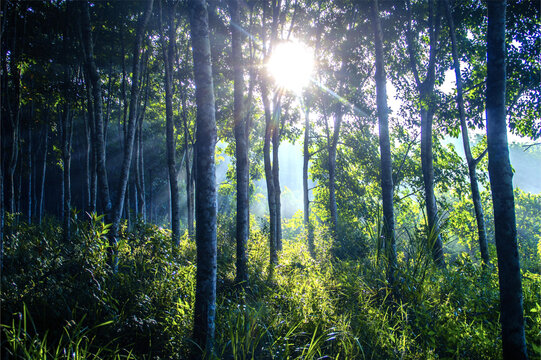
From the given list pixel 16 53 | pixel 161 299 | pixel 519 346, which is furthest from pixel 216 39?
pixel 519 346

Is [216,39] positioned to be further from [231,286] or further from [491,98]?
[491,98]

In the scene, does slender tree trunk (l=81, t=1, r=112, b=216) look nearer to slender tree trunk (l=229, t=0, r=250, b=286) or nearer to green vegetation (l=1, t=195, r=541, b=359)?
green vegetation (l=1, t=195, r=541, b=359)

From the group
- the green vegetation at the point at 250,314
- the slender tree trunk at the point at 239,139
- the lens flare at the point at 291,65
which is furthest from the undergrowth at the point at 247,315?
the lens flare at the point at 291,65

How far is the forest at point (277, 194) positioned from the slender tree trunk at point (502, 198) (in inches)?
0.6

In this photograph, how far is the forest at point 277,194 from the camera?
3422mm

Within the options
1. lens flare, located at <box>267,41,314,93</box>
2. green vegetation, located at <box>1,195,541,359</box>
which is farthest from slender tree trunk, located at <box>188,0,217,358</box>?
lens flare, located at <box>267,41,314,93</box>

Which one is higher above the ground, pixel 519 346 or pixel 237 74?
pixel 237 74

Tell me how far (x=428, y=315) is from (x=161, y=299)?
165 inches

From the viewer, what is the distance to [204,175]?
12.6 ft

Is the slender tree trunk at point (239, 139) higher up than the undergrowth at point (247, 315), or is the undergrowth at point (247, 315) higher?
the slender tree trunk at point (239, 139)

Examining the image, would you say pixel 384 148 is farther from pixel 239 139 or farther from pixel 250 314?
pixel 250 314

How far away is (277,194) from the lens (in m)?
13.4

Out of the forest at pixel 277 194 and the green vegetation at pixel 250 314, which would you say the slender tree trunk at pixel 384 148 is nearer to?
the forest at pixel 277 194

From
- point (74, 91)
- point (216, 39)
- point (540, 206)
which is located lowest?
point (540, 206)
